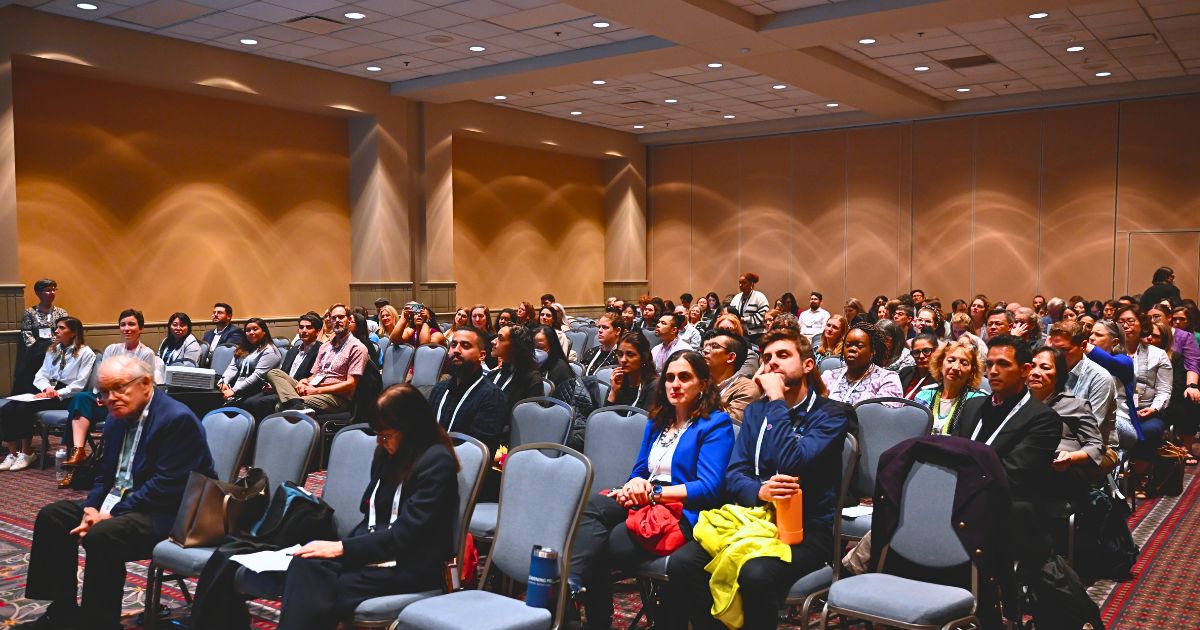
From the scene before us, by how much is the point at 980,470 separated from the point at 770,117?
45.9ft

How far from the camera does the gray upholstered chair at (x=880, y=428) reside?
437 cm

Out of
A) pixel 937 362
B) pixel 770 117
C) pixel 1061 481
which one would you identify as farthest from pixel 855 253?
pixel 1061 481

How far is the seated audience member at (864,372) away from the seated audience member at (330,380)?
4.10 meters

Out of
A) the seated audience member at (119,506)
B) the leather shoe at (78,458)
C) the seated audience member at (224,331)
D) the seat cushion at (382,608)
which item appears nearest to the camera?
the seat cushion at (382,608)

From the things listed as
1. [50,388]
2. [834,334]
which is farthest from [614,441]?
[50,388]

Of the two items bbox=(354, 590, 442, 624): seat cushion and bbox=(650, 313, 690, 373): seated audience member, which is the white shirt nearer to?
bbox=(650, 313, 690, 373): seated audience member

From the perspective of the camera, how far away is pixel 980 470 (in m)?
3.32

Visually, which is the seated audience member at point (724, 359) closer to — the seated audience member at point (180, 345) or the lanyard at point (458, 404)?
the lanyard at point (458, 404)

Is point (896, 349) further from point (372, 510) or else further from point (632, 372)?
point (372, 510)

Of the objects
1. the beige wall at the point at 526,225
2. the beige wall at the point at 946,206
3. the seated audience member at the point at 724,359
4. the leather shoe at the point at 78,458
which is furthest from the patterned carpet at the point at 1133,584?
the beige wall at the point at 526,225

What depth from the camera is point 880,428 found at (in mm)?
4473

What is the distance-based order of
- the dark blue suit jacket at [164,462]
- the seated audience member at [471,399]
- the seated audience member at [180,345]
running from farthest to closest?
the seated audience member at [180,345], the seated audience member at [471,399], the dark blue suit jacket at [164,462]

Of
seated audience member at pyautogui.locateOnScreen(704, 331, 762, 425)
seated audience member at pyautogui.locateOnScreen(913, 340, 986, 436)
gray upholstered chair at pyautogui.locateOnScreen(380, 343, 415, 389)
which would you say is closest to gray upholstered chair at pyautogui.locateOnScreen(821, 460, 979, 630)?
seated audience member at pyautogui.locateOnScreen(704, 331, 762, 425)

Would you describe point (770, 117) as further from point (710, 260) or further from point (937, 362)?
point (937, 362)
